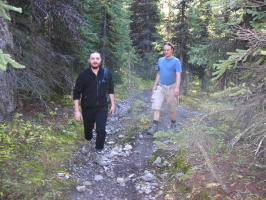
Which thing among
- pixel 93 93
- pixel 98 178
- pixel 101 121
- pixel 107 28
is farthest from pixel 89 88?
pixel 107 28

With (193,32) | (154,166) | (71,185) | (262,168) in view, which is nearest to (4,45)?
(71,185)

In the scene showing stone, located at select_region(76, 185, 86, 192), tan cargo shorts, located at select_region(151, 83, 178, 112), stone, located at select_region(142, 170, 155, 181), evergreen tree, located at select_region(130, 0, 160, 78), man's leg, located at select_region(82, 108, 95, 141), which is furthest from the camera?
evergreen tree, located at select_region(130, 0, 160, 78)

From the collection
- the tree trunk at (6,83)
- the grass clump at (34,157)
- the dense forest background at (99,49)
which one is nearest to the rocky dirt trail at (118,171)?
the grass clump at (34,157)

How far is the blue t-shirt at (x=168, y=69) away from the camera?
657 cm

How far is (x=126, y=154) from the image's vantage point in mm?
6027

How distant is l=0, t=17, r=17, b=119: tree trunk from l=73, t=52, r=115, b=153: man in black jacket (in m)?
2.21

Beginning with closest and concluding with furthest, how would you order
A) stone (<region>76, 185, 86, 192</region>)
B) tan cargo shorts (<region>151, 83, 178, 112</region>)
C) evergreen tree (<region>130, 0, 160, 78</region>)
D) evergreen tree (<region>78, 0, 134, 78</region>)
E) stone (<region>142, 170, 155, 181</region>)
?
stone (<region>76, 185, 86, 192</region>) → stone (<region>142, 170, 155, 181</region>) → tan cargo shorts (<region>151, 83, 178, 112</region>) → evergreen tree (<region>78, 0, 134, 78</region>) → evergreen tree (<region>130, 0, 160, 78</region>)

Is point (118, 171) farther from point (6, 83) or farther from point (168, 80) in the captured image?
point (6, 83)

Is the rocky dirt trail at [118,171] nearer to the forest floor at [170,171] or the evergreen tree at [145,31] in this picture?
the forest floor at [170,171]

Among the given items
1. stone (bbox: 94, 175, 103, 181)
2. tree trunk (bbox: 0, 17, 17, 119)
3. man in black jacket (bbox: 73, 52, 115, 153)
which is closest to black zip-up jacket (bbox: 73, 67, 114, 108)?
man in black jacket (bbox: 73, 52, 115, 153)

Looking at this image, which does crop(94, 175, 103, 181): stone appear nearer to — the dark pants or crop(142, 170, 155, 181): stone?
crop(142, 170, 155, 181): stone

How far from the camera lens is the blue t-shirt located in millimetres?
6566

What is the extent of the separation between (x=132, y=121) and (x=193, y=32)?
13.2 meters

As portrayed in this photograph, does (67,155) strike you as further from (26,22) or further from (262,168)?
(26,22)
